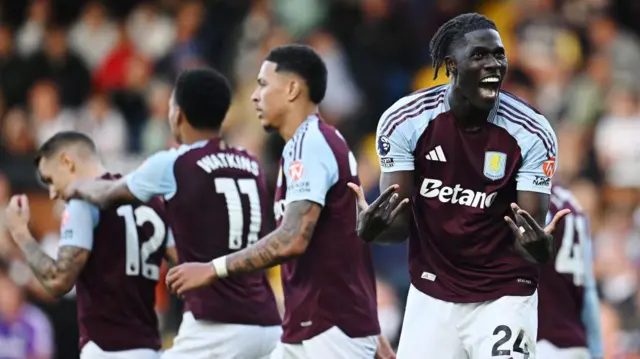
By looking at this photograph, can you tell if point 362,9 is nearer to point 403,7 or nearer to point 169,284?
point 403,7

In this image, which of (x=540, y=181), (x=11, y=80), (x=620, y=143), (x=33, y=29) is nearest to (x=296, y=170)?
(x=540, y=181)

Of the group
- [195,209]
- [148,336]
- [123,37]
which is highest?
[123,37]

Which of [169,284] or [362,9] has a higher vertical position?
[362,9]

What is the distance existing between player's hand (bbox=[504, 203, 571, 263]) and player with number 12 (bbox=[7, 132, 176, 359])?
108 inches

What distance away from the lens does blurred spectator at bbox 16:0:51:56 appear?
17.8 metres

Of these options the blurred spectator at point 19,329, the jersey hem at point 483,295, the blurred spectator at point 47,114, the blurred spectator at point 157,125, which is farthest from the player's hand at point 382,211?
the blurred spectator at point 47,114

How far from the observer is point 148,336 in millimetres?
8641

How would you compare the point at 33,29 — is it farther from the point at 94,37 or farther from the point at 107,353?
the point at 107,353

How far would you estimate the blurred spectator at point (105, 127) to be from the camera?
16.4 m

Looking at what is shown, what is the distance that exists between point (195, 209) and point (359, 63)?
9315 mm

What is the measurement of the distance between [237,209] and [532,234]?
220 centimetres

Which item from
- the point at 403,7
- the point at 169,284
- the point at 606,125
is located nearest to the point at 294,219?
the point at 169,284

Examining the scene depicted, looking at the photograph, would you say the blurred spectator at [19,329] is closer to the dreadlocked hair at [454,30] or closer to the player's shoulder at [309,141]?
the player's shoulder at [309,141]

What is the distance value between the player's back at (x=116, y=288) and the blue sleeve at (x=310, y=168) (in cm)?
132
